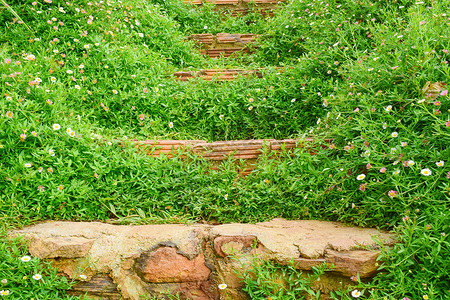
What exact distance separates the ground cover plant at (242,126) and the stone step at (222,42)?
0.77 meters

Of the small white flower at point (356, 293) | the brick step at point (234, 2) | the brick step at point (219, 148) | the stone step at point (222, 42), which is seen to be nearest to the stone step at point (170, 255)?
the small white flower at point (356, 293)

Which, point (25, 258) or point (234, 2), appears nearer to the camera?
point (25, 258)

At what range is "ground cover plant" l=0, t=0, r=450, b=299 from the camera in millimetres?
2184

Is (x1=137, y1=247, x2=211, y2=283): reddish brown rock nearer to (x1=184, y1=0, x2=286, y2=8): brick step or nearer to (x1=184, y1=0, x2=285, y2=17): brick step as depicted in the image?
(x1=184, y1=0, x2=285, y2=17): brick step

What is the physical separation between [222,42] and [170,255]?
11.2 ft

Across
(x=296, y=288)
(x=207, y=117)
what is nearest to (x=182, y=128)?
(x=207, y=117)

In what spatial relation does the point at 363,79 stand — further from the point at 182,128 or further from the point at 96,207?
the point at 96,207

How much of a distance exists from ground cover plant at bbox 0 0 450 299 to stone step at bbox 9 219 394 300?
10.9 inches

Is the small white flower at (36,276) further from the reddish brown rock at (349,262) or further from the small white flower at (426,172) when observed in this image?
the small white flower at (426,172)

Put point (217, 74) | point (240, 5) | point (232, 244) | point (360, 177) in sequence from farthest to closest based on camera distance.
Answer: point (240, 5) < point (217, 74) < point (360, 177) < point (232, 244)

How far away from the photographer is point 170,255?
2.21m

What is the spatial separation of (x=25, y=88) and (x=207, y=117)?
58.6 inches

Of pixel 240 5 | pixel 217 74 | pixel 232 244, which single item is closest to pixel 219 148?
pixel 232 244

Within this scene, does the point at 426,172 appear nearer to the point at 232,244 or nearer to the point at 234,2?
the point at 232,244
